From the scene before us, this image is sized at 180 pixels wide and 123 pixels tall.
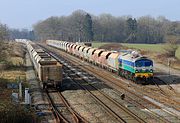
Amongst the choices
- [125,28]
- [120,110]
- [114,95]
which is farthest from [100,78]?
[125,28]

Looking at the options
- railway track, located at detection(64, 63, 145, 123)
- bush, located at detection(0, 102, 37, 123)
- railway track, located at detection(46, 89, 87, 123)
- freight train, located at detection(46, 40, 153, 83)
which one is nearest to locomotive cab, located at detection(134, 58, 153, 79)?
freight train, located at detection(46, 40, 153, 83)

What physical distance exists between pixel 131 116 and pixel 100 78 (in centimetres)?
1914

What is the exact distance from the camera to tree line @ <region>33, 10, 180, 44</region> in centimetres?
15400

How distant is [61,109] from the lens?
23.0 meters

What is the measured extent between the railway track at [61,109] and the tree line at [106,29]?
118 m

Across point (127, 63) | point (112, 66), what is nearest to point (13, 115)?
point (127, 63)

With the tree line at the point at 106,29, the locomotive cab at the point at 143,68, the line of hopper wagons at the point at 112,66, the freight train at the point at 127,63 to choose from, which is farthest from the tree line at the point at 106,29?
the locomotive cab at the point at 143,68

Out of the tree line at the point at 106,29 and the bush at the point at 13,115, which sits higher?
the tree line at the point at 106,29

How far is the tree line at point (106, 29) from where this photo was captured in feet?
505

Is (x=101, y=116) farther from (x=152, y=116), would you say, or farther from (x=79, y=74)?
(x=79, y=74)

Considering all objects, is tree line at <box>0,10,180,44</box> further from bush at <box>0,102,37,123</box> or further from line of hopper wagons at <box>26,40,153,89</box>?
bush at <box>0,102,37,123</box>

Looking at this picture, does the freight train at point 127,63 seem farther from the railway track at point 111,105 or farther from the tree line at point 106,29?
the tree line at point 106,29

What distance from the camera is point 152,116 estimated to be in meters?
20.5

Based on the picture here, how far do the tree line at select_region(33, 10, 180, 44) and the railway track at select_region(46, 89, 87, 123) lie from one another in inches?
4642
